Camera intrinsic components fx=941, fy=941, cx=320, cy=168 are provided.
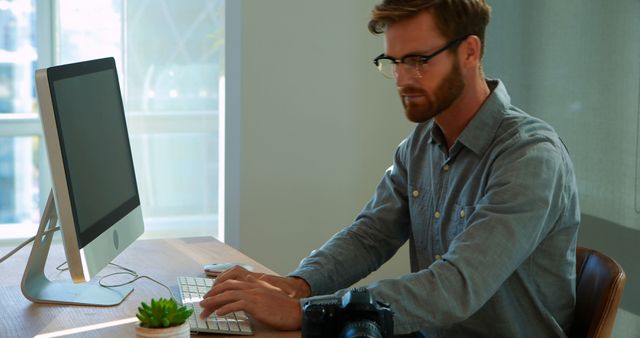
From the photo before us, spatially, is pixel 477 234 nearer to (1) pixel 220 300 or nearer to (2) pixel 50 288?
(1) pixel 220 300

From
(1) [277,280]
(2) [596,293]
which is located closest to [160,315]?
(1) [277,280]

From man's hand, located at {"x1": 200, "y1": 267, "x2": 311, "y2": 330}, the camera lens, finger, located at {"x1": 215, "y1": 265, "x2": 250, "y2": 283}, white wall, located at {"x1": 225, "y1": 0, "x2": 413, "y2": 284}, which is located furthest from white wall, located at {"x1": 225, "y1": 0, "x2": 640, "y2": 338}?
the camera lens

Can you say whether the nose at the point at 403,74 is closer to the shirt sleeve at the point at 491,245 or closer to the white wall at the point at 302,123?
the shirt sleeve at the point at 491,245

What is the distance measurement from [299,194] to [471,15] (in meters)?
2.02

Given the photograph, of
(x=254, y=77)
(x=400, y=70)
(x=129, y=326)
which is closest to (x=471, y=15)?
(x=400, y=70)

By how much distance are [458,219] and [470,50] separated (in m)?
0.34

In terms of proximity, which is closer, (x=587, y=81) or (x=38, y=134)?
(x=587, y=81)

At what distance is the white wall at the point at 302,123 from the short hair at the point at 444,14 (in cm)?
183

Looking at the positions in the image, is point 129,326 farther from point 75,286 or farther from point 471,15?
point 471,15

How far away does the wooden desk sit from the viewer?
1.62 metres

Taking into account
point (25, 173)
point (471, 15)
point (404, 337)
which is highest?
point (471, 15)

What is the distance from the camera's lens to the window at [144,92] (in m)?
4.04

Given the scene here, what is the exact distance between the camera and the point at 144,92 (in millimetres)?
4090

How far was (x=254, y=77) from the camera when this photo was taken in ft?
12.1
